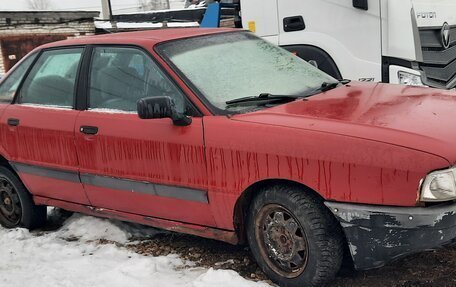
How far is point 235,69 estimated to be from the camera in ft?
12.8

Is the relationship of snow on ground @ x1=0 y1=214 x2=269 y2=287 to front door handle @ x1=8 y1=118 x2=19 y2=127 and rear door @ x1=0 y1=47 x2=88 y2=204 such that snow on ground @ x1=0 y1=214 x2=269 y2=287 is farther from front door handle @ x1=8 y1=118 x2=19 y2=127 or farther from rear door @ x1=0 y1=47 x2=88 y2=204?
front door handle @ x1=8 y1=118 x2=19 y2=127

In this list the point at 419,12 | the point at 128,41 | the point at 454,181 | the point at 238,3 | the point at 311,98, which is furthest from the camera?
the point at 238,3

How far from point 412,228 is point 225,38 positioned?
2174 mm

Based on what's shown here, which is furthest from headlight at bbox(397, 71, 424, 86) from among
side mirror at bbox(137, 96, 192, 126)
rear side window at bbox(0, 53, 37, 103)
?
rear side window at bbox(0, 53, 37, 103)

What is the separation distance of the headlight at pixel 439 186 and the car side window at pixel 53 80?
2783 mm

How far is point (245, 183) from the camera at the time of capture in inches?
131

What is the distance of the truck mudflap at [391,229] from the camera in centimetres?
280

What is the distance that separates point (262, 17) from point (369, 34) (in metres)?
1.25

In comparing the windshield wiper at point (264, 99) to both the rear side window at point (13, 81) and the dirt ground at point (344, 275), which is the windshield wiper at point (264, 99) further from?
the rear side window at point (13, 81)

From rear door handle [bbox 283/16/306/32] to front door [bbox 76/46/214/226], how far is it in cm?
247

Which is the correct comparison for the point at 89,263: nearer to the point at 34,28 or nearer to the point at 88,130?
the point at 88,130

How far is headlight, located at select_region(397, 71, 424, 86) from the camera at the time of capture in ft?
17.5

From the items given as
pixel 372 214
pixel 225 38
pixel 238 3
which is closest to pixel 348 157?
pixel 372 214

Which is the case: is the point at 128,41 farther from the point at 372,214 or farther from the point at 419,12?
the point at 419,12
